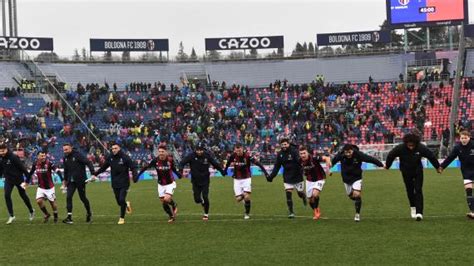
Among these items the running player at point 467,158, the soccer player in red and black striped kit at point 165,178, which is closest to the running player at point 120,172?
the soccer player in red and black striped kit at point 165,178

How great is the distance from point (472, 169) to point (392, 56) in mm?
54593

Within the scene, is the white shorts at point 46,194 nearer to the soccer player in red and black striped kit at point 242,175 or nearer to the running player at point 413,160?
the soccer player in red and black striped kit at point 242,175

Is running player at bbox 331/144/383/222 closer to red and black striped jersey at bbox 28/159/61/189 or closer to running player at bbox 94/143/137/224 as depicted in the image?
running player at bbox 94/143/137/224

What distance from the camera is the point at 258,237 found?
14.3 m

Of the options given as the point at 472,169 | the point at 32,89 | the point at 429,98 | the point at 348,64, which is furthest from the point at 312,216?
the point at 348,64

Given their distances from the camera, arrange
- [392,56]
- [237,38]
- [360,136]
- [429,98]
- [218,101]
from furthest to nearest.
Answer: [237,38], [392,56], [218,101], [429,98], [360,136]

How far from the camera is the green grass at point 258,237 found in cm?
1176

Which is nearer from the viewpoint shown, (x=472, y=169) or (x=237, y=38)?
(x=472, y=169)

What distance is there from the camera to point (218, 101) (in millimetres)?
62938

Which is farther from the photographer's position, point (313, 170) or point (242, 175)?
point (242, 175)

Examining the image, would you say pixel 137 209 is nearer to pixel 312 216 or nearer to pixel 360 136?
pixel 312 216

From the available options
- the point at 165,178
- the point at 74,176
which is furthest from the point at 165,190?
the point at 74,176

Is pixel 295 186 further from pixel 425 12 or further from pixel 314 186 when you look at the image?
pixel 425 12

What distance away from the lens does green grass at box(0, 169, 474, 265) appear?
11755 mm
